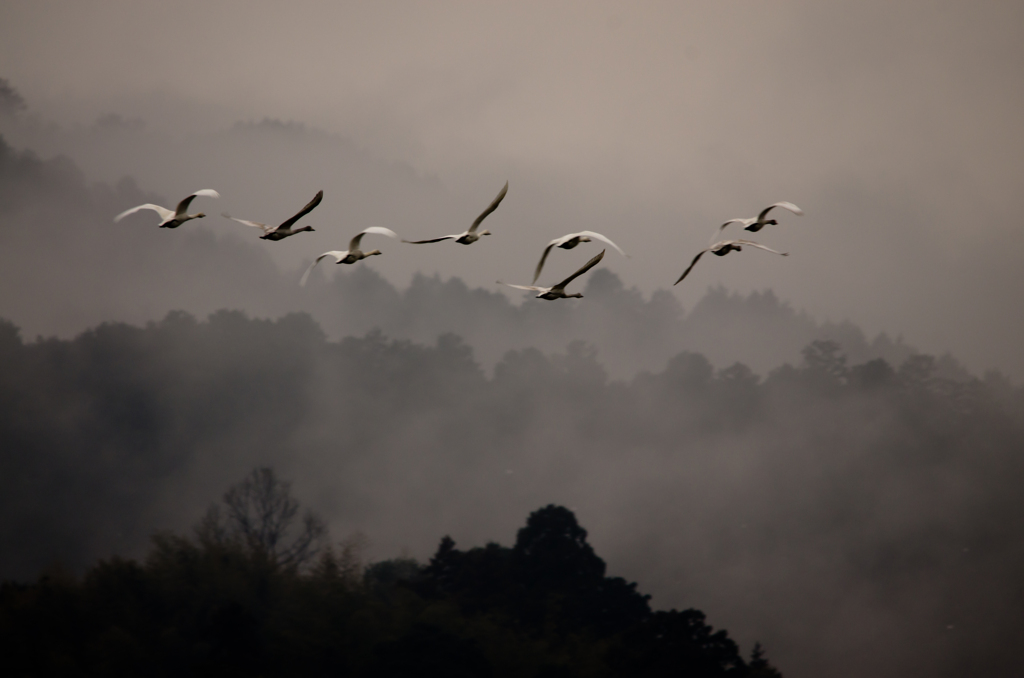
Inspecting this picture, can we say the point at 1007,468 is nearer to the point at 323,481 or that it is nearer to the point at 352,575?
the point at 323,481

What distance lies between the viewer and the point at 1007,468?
181 metres

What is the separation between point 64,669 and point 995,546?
149 meters

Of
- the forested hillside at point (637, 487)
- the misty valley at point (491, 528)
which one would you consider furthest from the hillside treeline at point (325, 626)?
the forested hillside at point (637, 487)

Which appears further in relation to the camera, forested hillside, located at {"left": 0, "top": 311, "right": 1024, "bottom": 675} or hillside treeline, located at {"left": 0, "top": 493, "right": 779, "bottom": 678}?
forested hillside, located at {"left": 0, "top": 311, "right": 1024, "bottom": 675}

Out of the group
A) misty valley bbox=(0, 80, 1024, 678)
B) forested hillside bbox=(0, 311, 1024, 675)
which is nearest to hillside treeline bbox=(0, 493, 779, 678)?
misty valley bbox=(0, 80, 1024, 678)

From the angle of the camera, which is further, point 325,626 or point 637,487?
point 637,487

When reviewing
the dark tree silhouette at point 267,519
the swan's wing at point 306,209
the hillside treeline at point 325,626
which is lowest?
the hillside treeline at point 325,626

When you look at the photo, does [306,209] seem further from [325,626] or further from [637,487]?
[637,487]

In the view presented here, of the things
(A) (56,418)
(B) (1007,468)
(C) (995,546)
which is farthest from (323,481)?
(B) (1007,468)

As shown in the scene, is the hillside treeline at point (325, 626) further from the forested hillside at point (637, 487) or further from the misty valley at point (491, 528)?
the forested hillside at point (637, 487)

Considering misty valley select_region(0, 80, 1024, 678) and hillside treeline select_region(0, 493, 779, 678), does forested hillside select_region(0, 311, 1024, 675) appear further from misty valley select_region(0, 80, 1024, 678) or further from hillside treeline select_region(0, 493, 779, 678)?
hillside treeline select_region(0, 493, 779, 678)

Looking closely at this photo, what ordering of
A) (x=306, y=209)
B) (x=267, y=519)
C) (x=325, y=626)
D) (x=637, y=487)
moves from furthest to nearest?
(x=637, y=487)
(x=267, y=519)
(x=325, y=626)
(x=306, y=209)

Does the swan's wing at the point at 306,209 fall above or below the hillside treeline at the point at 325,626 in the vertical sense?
above

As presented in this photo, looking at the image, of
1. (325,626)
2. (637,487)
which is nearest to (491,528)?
(637,487)
